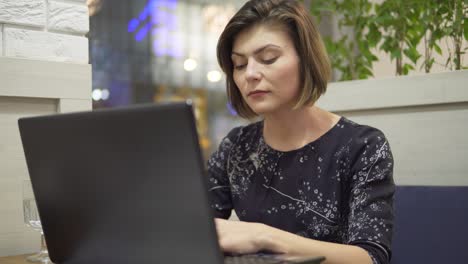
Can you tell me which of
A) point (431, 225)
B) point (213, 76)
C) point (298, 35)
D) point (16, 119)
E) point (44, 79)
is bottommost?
point (431, 225)

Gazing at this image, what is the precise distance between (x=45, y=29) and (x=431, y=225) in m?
1.13

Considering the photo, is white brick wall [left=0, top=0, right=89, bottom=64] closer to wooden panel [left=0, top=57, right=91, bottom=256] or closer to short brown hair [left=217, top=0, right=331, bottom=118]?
wooden panel [left=0, top=57, right=91, bottom=256]

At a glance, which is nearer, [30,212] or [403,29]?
[30,212]

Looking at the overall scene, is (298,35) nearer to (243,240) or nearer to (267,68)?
(267,68)

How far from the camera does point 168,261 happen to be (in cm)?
74

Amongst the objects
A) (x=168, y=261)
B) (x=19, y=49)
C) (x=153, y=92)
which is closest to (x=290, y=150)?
(x=168, y=261)

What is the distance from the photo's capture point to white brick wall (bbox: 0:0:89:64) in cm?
162

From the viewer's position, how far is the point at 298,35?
4.26 ft

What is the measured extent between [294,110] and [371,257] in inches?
14.7

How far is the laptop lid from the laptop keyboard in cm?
10

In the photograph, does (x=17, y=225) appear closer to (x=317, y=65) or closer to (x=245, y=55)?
(x=245, y=55)

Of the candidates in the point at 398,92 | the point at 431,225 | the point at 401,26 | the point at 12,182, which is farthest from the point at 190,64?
the point at 431,225

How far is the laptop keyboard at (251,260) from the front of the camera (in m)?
0.77

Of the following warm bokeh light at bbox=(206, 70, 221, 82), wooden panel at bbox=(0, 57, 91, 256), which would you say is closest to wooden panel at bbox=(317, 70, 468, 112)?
wooden panel at bbox=(0, 57, 91, 256)
